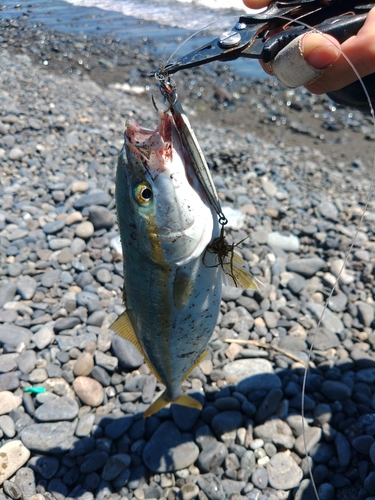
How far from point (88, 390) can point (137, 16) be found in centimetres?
1967

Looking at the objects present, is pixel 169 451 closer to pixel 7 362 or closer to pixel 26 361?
pixel 26 361

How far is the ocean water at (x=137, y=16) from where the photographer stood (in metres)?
17.5

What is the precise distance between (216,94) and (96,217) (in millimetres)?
8650

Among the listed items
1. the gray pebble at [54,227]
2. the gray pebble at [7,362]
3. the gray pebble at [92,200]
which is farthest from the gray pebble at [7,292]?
the gray pebble at [92,200]

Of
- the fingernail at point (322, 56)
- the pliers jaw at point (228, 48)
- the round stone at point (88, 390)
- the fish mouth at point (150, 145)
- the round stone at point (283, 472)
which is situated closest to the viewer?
the fish mouth at point (150, 145)

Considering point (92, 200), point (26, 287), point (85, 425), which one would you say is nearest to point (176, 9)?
point (92, 200)

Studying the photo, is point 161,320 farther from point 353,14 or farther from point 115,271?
point 115,271

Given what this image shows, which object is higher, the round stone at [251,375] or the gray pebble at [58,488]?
the round stone at [251,375]

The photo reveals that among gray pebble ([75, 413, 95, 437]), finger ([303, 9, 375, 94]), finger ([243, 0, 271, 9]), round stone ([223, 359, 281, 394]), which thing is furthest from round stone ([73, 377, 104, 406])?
finger ([243, 0, 271, 9])

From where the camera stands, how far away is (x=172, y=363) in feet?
9.68

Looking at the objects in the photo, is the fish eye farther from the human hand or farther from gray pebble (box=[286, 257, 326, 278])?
gray pebble (box=[286, 257, 326, 278])

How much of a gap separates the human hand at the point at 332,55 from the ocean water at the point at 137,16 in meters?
14.7

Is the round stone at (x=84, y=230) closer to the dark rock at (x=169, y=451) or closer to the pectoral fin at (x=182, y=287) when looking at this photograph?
the dark rock at (x=169, y=451)

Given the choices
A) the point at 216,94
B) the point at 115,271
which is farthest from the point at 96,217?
the point at 216,94
